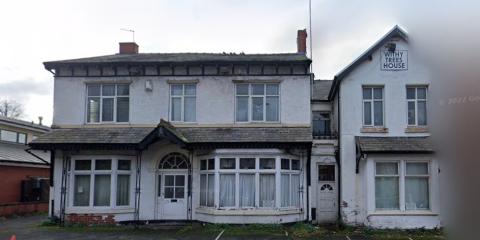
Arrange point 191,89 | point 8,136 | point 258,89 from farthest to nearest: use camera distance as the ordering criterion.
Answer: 1. point 8,136
2. point 191,89
3. point 258,89

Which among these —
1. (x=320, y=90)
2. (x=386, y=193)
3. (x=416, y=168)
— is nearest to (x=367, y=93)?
(x=416, y=168)

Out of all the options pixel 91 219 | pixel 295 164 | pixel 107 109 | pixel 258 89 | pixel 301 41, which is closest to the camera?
pixel 91 219

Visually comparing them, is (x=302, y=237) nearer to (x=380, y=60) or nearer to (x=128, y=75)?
(x=380, y=60)

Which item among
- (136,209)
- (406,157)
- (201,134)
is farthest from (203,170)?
(406,157)

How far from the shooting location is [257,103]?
17484mm

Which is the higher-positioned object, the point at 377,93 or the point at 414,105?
the point at 377,93

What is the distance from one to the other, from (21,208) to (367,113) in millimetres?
17098

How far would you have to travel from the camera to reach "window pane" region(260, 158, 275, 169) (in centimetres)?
1636

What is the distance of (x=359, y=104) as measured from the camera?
16688 mm

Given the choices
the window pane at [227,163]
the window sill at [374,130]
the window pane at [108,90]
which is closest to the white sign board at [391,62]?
the window sill at [374,130]

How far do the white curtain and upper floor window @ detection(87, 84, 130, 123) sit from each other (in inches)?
205

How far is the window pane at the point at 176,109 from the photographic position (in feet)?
57.7

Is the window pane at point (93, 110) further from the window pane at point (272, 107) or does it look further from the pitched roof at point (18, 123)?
the pitched roof at point (18, 123)

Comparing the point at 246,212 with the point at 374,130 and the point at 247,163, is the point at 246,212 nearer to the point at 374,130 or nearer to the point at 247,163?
the point at 247,163
